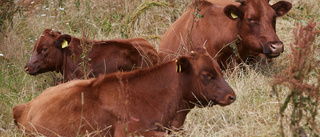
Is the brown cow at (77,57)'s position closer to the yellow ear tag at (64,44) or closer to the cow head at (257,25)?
the yellow ear tag at (64,44)

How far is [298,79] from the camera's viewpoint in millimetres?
4852

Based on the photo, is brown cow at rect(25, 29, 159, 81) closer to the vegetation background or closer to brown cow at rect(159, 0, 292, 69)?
the vegetation background

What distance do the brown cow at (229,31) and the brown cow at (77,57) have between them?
0.69m

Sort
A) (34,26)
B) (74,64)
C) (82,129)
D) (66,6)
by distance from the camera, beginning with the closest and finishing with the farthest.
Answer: (82,129) < (74,64) < (34,26) < (66,6)

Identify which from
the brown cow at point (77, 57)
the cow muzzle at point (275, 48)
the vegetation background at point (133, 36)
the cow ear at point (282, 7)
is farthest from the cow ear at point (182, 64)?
the cow ear at point (282, 7)

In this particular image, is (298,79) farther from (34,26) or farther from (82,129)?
(34,26)

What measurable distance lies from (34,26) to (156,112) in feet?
18.6

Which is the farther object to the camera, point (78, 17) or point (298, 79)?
point (78, 17)

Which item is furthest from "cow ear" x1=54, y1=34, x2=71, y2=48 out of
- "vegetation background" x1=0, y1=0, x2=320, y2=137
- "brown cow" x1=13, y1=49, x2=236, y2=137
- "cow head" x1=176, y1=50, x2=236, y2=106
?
"cow head" x1=176, y1=50, x2=236, y2=106

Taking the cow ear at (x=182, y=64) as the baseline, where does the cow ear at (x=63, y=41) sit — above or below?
below

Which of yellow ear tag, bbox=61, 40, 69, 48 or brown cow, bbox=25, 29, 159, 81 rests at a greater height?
yellow ear tag, bbox=61, 40, 69, 48

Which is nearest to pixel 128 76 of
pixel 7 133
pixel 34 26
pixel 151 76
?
pixel 151 76

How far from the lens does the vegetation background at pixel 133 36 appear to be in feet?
20.1

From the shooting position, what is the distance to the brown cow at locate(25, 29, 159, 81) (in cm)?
833
